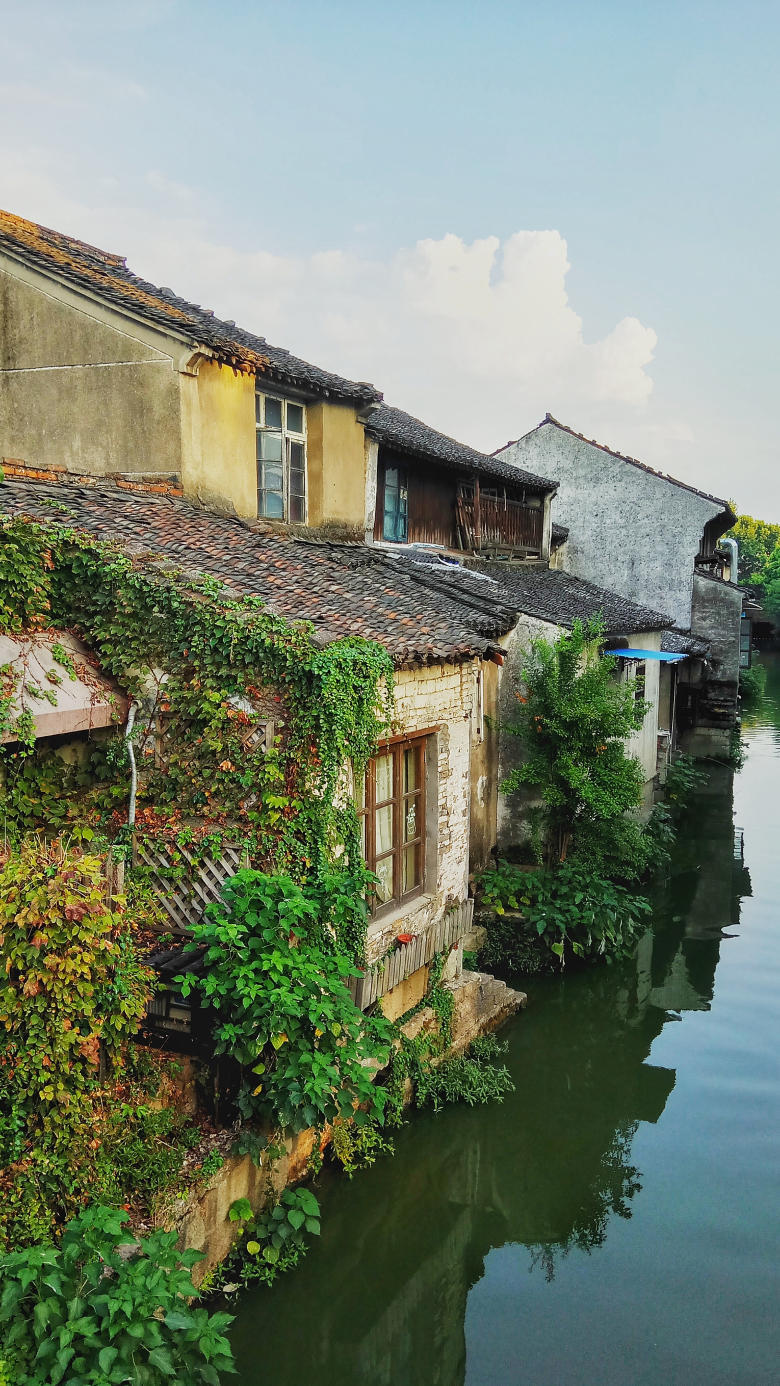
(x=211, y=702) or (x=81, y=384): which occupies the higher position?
(x=81, y=384)

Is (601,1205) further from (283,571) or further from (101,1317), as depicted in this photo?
(283,571)

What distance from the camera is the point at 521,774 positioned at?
11977 mm

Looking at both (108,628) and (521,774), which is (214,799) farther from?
(521,774)

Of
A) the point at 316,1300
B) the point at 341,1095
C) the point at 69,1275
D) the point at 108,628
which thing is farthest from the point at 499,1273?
the point at 108,628

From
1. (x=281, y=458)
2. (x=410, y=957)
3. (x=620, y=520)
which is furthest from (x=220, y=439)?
(x=620, y=520)

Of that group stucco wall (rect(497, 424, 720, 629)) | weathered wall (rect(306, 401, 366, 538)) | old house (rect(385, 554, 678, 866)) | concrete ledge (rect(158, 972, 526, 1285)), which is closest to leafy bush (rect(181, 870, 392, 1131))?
concrete ledge (rect(158, 972, 526, 1285))

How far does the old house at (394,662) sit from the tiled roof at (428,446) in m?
5.61

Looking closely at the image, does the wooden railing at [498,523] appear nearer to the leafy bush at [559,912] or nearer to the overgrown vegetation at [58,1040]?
the leafy bush at [559,912]

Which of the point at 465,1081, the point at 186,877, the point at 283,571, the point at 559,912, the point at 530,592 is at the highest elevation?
the point at 530,592

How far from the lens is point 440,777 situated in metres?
9.16

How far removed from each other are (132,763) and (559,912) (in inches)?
270

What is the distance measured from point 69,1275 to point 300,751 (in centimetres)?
366

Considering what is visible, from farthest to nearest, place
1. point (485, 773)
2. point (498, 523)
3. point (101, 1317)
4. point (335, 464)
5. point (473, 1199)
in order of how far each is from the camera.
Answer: point (498, 523), point (485, 773), point (335, 464), point (473, 1199), point (101, 1317)

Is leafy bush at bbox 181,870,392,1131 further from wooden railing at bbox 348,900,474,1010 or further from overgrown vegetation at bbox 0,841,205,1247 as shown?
wooden railing at bbox 348,900,474,1010
